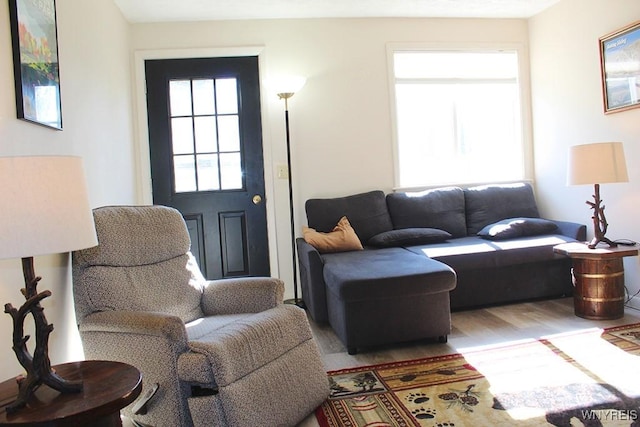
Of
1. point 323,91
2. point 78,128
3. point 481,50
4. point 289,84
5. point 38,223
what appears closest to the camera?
point 38,223

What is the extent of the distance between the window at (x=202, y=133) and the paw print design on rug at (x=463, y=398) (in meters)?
2.45

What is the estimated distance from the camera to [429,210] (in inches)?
159

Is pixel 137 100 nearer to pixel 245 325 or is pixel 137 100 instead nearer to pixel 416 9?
pixel 416 9

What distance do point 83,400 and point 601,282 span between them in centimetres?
302

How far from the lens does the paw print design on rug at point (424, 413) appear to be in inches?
80.6

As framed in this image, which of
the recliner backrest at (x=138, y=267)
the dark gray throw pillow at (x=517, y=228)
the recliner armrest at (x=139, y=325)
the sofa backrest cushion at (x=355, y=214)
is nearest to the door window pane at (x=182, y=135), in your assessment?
the sofa backrest cushion at (x=355, y=214)

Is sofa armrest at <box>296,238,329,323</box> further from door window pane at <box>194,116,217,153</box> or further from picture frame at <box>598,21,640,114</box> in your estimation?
picture frame at <box>598,21,640,114</box>

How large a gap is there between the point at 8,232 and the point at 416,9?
3.65 m

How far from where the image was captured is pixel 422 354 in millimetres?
2762

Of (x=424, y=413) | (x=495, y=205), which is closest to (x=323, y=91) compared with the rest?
(x=495, y=205)

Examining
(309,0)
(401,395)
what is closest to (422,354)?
(401,395)

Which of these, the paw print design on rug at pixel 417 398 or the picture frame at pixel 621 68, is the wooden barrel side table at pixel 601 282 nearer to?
the picture frame at pixel 621 68

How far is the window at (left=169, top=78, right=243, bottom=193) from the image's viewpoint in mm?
4016

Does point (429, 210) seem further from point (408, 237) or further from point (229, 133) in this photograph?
point (229, 133)
